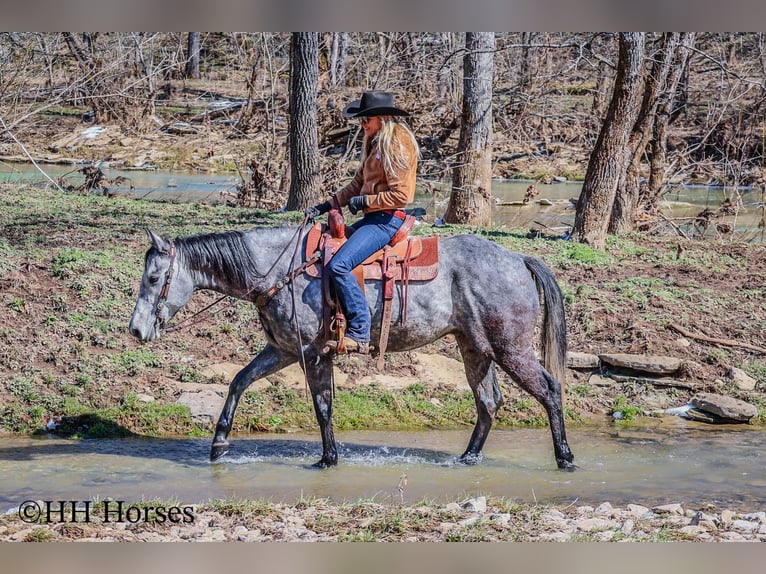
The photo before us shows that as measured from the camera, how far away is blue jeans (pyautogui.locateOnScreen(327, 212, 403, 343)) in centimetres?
712

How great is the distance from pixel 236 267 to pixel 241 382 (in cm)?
96

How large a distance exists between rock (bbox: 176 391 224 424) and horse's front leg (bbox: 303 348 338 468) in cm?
141

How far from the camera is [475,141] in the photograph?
1417 cm

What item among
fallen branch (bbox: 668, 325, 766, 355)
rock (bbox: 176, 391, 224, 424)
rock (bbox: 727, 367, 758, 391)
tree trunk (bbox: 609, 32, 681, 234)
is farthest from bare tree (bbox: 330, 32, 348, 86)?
rock (bbox: 176, 391, 224, 424)

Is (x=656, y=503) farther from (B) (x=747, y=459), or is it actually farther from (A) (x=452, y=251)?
(A) (x=452, y=251)

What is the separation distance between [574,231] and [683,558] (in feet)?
26.2

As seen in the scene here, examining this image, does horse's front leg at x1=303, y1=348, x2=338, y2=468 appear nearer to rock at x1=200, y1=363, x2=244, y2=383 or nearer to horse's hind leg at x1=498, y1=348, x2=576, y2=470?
horse's hind leg at x1=498, y1=348, x2=576, y2=470

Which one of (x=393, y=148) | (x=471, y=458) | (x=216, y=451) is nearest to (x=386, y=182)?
(x=393, y=148)

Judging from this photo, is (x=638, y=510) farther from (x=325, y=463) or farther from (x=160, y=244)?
(x=160, y=244)

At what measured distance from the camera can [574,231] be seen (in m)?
13.2

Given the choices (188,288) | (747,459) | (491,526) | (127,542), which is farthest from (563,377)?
(127,542)

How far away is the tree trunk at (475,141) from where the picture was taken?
13.9 meters

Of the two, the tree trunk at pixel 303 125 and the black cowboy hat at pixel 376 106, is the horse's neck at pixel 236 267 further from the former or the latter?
the tree trunk at pixel 303 125

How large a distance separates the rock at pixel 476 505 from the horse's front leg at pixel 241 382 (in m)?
1.88
